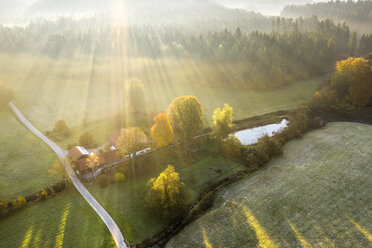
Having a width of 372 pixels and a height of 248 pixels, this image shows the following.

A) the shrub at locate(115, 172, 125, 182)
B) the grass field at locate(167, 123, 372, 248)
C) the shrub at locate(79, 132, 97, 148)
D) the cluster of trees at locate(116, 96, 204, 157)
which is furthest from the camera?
the shrub at locate(79, 132, 97, 148)

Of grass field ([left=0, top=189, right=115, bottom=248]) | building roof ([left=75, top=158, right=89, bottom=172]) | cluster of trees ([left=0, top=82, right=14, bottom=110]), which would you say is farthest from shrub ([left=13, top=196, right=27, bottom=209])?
cluster of trees ([left=0, top=82, right=14, bottom=110])

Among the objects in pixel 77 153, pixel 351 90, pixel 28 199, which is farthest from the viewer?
pixel 351 90

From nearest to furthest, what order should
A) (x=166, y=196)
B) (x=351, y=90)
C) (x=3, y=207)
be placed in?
(x=3, y=207)
(x=166, y=196)
(x=351, y=90)

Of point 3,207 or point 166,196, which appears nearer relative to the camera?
point 3,207

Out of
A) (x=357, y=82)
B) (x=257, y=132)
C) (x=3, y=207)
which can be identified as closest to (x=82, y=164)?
(x=3, y=207)

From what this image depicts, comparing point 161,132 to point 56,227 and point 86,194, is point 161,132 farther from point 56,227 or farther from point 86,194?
point 56,227

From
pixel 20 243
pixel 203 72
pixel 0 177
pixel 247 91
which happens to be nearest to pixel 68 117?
pixel 0 177

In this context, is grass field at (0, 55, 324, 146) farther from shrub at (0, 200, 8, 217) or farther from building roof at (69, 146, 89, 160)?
shrub at (0, 200, 8, 217)

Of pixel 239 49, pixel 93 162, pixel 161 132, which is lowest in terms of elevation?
pixel 93 162
